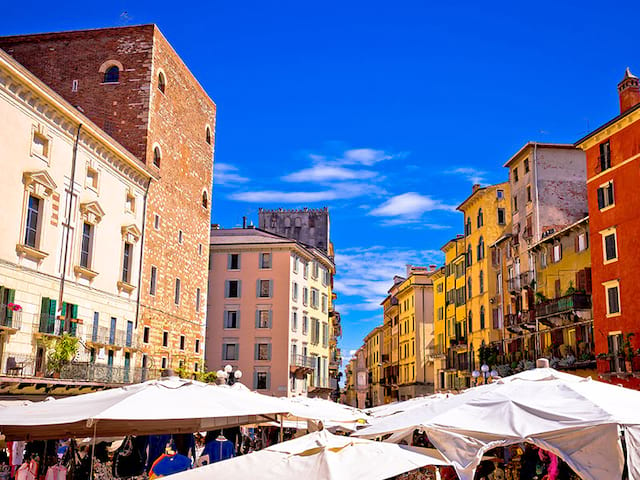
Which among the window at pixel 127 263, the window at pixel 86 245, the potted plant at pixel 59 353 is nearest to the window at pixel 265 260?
the window at pixel 127 263

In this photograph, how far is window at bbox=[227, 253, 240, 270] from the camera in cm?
6431

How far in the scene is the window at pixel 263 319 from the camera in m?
62.7

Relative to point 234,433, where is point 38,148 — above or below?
above

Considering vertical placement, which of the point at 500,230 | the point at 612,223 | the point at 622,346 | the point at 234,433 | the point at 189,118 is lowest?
the point at 234,433

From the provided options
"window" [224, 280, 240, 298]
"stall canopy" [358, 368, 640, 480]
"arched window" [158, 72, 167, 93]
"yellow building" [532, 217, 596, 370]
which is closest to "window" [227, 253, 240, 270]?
"window" [224, 280, 240, 298]

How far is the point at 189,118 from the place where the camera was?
4594 cm

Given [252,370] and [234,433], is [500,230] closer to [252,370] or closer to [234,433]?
[252,370]

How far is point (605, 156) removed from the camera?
116ft

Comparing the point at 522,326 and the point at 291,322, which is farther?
the point at 291,322

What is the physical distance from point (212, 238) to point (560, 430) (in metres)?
58.8

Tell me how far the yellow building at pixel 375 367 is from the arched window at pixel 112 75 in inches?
2548

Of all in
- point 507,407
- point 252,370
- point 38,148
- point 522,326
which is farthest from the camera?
point 252,370

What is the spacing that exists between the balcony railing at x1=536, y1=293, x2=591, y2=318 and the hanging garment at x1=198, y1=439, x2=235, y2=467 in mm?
26969

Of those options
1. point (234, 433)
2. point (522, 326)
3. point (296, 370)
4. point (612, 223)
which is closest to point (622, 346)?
point (612, 223)
